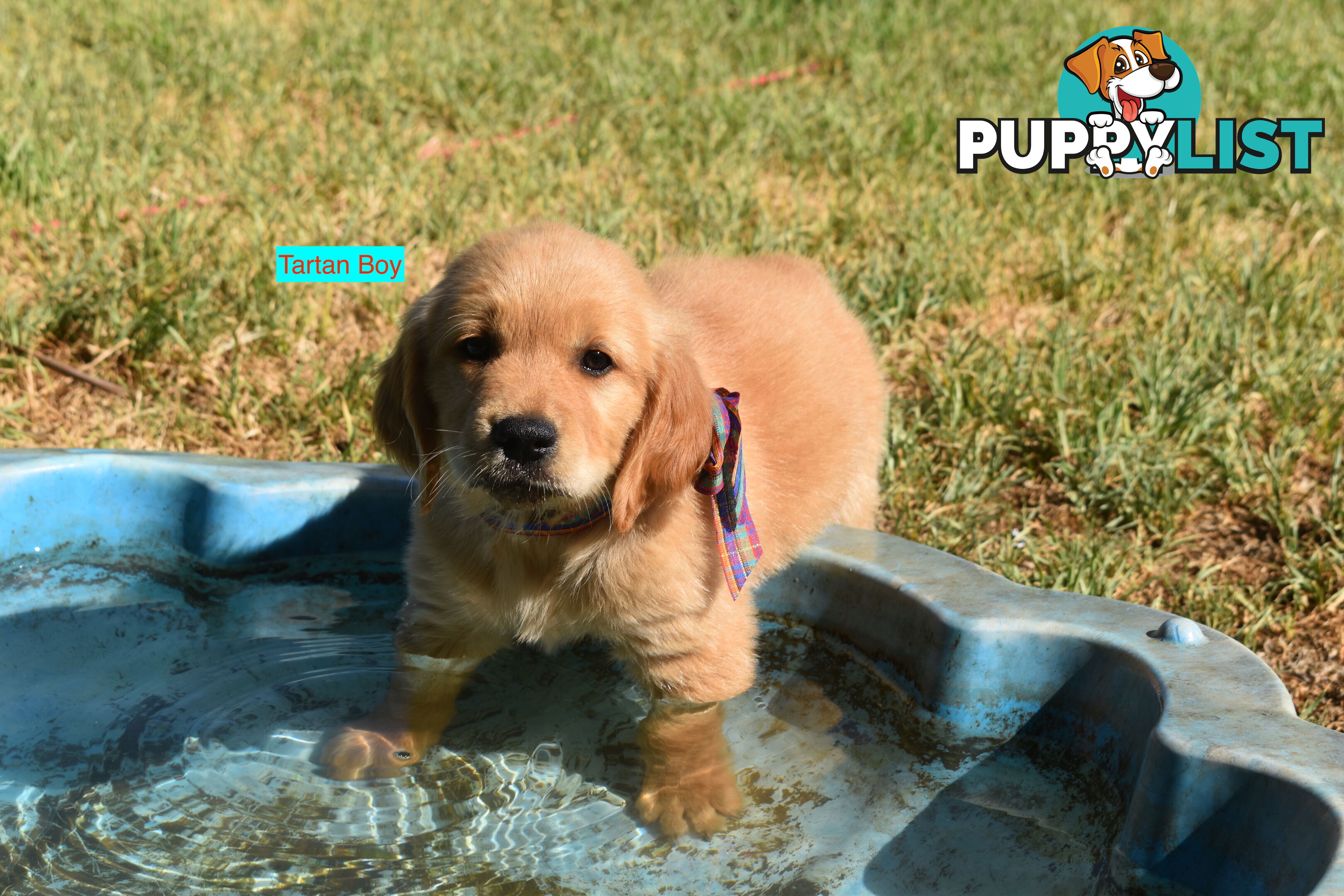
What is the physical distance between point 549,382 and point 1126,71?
4516mm

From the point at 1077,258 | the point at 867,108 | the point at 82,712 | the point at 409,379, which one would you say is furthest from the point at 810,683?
the point at 867,108

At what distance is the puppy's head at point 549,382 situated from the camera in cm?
205

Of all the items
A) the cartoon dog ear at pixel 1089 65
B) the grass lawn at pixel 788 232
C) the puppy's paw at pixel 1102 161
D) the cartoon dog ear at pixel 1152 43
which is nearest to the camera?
the grass lawn at pixel 788 232

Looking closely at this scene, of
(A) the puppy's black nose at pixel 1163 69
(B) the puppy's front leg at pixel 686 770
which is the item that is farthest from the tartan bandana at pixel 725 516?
(A) the puppy's black nose at pixel 1163 69

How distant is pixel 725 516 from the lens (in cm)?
242

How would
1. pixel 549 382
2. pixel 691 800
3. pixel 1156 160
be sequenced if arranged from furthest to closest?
pixel 1156 160, pixel 691 800, pixel 549 382

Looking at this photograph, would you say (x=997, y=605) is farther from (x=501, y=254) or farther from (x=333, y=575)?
(x=333, y=575)

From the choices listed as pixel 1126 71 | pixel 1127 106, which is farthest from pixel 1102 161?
pixel 1126 71

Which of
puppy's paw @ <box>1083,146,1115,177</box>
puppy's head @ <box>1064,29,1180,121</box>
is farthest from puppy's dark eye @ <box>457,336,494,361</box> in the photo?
puppy's head @ <box>1064,29,1180,121</box>

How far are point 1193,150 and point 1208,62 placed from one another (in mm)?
1121

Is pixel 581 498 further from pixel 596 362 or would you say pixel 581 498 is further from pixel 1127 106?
pixel 1127 106

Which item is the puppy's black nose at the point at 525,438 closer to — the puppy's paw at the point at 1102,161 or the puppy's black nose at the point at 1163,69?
the puppy's paw at the point at 1102,161

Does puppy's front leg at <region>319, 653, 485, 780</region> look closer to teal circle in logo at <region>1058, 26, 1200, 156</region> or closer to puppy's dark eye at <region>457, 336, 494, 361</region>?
puppy's dark eye at <region>457, 336, 494, 361</region>

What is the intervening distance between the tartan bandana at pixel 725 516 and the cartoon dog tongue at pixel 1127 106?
367 centimetres
